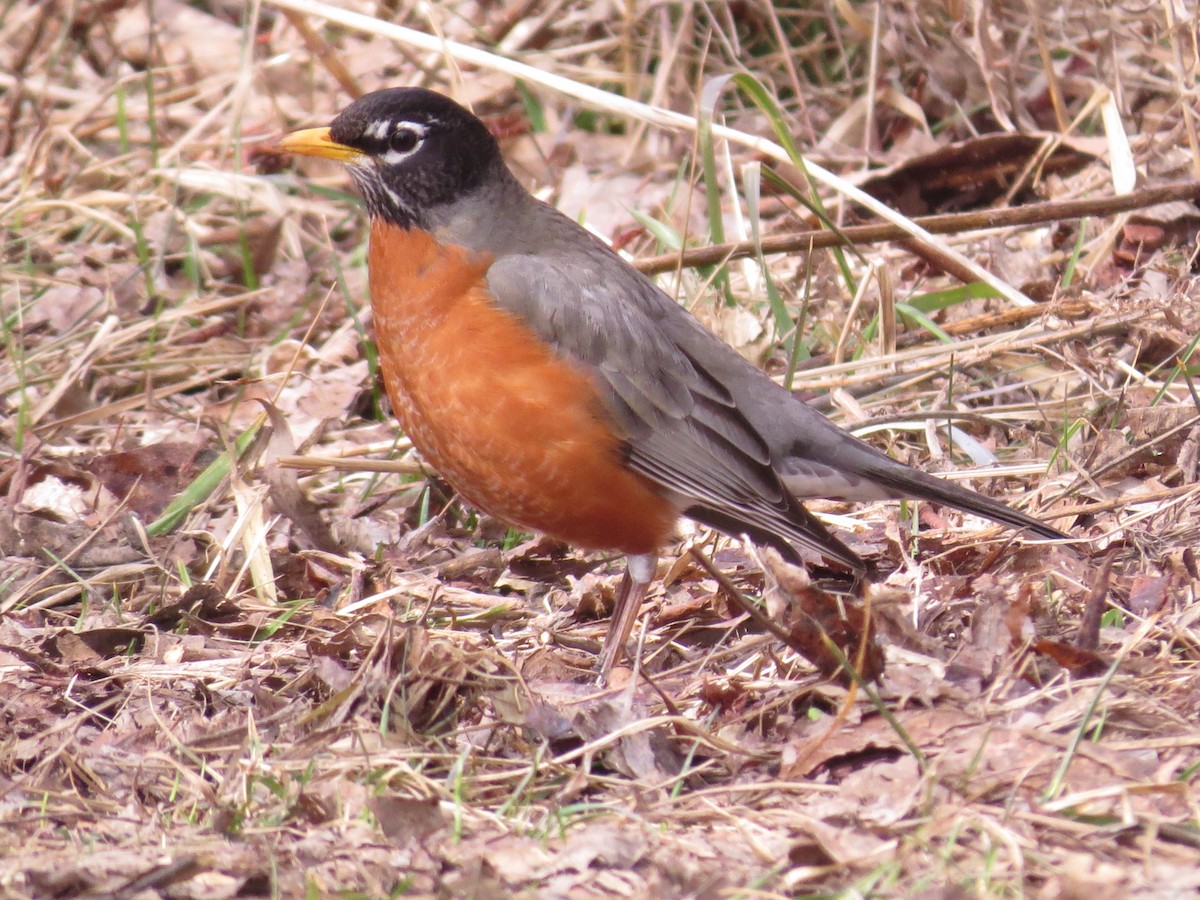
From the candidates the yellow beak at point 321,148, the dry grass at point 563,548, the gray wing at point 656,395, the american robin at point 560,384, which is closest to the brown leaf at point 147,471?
the dry grass at point 563,548

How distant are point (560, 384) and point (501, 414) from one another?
20 cm

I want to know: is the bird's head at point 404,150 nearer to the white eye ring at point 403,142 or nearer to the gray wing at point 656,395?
the white eye ring at point 403,142

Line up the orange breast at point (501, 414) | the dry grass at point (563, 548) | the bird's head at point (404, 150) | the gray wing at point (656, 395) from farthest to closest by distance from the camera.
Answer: the bird's head at point (404, 150), the gray wing at point (656, 395), the orange breast at point (501, 414), the dry grass at point (563, 548)

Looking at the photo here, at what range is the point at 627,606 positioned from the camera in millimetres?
4062

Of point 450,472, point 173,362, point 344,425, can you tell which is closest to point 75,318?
point 173,362

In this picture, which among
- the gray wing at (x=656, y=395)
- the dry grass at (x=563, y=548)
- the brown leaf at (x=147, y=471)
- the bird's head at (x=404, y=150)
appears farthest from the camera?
the brown leaf at (x=147, y=471)

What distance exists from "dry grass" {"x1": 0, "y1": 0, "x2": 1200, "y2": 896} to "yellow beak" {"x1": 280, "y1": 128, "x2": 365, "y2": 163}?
2.83 feet

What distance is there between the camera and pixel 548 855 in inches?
107

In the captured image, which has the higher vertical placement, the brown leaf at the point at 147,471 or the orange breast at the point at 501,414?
the orange breast at the point at 501,414

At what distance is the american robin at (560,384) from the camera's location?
155 inches

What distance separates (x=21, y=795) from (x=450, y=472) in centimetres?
142

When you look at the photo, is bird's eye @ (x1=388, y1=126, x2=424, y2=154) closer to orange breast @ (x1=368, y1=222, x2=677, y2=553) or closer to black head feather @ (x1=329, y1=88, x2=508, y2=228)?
black head feather @ (x1=329, y1=88, x2=508, y2=228)

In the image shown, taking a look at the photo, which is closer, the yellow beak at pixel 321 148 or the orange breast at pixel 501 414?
the orange breast at pixel 501 414

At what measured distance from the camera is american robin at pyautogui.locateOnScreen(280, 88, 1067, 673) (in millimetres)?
3943
